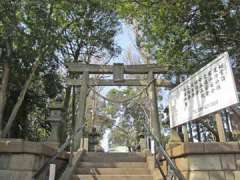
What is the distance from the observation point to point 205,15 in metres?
6.45

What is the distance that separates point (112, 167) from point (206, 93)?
2884mm

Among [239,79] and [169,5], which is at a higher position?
[169,5]

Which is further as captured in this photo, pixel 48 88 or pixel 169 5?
pixel 48 88

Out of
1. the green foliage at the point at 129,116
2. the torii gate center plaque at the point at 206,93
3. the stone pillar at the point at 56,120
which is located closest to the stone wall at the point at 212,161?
the torii gate center plaque at the point at 206,93

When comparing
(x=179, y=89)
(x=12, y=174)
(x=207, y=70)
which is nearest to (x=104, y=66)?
(x=179, y=89)

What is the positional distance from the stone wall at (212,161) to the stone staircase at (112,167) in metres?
1.65

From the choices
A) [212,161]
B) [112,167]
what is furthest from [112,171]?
[212,161]

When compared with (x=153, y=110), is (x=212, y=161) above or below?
below

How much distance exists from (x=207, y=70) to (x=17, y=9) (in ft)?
21.7

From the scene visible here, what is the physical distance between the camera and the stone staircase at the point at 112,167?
504cm

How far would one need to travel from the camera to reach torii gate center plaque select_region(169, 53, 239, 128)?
3.86 m

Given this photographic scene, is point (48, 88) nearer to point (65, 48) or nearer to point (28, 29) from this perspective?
point (65, 48)

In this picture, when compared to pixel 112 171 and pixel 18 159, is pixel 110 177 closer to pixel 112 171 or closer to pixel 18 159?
pixel 112 171

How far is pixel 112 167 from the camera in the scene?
19.2 ft
